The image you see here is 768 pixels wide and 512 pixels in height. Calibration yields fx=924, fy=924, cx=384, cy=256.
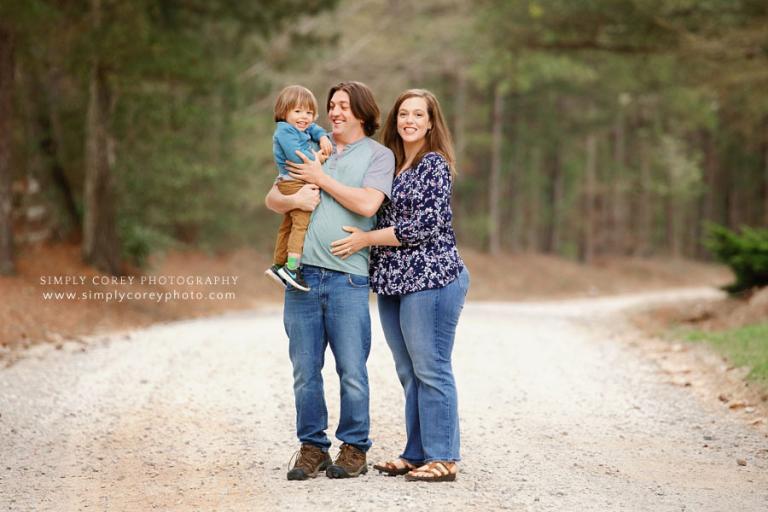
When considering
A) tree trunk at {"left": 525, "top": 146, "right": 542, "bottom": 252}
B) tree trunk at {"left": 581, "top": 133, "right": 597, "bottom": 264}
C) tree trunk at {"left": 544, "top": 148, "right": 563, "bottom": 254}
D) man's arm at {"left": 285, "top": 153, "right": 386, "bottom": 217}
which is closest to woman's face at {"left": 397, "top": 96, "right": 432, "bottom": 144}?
man's arm at {"left": 285, "top": 153, "right": 386, "bottom": 217}

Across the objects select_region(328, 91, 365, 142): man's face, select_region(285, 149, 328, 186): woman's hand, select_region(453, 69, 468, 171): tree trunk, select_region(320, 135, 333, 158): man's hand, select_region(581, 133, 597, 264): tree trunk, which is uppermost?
select_region(453, 69, 468, 171): tree trunk

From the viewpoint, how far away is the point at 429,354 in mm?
5316

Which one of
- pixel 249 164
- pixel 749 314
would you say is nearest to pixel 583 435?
pixel 749 314

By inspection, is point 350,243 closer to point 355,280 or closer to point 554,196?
point 355,280

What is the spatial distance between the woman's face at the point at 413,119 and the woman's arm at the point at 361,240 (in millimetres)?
558

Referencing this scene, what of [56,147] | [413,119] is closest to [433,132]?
[413,119]

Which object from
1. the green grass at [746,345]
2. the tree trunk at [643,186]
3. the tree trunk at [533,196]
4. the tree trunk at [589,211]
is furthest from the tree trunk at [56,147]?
the tree trunk at [643,186]

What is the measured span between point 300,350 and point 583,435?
8.64 ft

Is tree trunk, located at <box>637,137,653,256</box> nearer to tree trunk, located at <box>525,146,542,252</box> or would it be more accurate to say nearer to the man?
tree trunk, located at <box>525,146,542,252</box>

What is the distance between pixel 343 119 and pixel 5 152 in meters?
10.6

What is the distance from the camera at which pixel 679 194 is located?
4166cm

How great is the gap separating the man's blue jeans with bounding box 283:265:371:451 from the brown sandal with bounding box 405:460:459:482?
1.17ft

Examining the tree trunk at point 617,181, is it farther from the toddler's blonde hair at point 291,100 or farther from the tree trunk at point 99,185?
the toddler's blonde hair at point 291,100

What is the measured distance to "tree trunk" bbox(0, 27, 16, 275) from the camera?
46.7 ft
